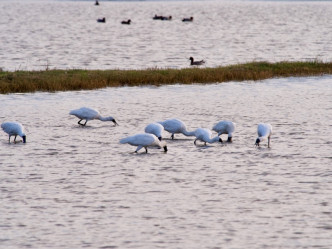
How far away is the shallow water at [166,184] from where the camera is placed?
13.6 meters

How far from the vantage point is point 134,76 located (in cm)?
3616

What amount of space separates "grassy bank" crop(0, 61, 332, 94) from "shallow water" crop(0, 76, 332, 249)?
14.9ft

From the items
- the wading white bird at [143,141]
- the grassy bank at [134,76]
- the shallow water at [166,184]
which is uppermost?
the grassy bank at [134,76]

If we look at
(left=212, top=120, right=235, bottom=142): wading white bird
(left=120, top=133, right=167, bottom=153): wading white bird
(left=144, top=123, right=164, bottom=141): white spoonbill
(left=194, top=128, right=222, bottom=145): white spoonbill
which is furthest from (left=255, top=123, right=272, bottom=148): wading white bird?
(left=120, top=133, right=167, bottom=153): wading white bird

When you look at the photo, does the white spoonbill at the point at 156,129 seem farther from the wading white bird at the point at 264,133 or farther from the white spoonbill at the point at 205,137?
the wading white bird at the point at 264,133

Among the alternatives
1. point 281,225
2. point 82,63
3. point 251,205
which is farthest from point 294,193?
point 82,63

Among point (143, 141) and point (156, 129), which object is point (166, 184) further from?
point (156, 129)

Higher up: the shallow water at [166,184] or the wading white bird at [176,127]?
the wading white bird at [176,127]

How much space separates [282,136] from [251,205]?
26.2 feet

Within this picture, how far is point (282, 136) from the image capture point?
23.1 m

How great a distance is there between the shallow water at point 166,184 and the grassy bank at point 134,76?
4552mm

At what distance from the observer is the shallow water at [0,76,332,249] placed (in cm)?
1356

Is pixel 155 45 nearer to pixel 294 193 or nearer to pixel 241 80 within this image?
pixel 241 80

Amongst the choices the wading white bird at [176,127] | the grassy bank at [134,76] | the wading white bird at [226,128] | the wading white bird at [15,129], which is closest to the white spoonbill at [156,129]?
the wading white bird at [176,127]
